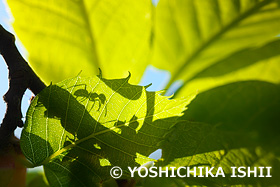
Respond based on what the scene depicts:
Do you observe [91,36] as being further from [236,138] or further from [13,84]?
[236,138]

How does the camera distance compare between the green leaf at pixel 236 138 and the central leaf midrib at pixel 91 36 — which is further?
the central leaf midrib at pixel 91 36

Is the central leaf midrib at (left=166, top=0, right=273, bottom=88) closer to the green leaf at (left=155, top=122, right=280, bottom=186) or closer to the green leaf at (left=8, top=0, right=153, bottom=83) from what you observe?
the green leaf at (left=8, top=0, right=153, bottom=83)

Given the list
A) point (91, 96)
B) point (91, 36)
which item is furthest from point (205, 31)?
point (91, 96)

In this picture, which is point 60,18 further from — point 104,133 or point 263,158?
point 263,158

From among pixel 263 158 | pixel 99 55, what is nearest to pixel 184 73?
pixel 99 55

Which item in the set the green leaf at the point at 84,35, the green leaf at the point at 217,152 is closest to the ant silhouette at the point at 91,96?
the green leaf at the point at 217,152

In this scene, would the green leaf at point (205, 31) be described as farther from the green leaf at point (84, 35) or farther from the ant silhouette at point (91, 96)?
the ant silhouette at point (91, 96)
